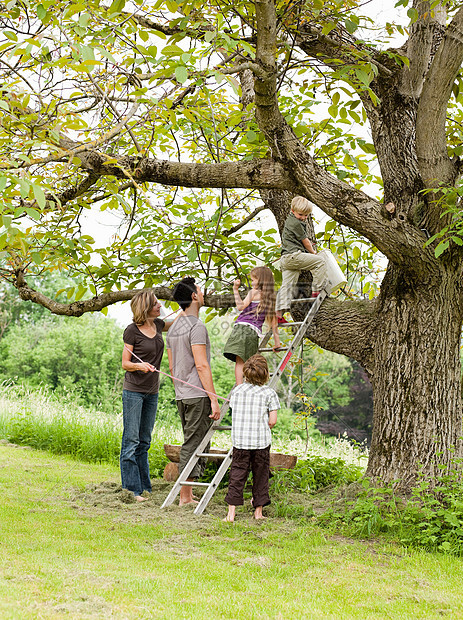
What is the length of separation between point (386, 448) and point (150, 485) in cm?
248

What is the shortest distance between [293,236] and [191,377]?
1.89m

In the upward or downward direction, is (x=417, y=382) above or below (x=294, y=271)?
below

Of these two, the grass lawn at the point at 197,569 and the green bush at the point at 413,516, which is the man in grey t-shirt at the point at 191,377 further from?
the green bush at the point at 413,516

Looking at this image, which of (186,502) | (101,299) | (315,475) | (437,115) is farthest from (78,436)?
(437,115)

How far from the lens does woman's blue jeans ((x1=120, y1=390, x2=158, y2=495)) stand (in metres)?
5.84

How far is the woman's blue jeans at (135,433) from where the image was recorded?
19.2 ft

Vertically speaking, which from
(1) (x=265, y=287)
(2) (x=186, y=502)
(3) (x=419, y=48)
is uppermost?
(3) (x=419, y=48)

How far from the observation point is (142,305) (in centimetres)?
584

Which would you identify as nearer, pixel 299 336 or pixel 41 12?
pixel 41 12

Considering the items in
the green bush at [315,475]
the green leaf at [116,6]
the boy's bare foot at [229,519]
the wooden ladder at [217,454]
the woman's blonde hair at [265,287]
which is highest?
the green leaf at [116,6]

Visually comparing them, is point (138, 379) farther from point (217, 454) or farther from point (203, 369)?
point (217, 454)

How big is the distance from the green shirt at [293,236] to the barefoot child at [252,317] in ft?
1.39

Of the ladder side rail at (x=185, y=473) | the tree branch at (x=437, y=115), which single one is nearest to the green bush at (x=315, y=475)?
the ladder side rail at (x=185, y=473)

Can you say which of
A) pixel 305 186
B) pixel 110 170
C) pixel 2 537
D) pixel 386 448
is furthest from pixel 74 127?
pixel 386 448
